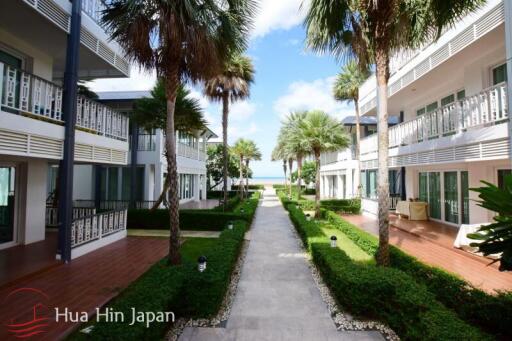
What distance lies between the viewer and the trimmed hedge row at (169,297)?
3.49m

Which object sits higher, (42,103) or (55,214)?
(42,103)

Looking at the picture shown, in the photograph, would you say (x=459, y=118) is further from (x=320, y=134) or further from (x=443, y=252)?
(x=320, y=134)

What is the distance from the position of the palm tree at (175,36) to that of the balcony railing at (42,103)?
215cm

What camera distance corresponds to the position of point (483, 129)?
7.61 meters

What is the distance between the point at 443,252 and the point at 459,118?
4.08 metres

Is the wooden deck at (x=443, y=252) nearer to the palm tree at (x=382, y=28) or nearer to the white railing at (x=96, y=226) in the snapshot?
the palm tree at (x=382, y=28)

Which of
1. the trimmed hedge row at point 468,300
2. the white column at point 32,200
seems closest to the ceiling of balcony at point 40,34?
the white column at point 32,200

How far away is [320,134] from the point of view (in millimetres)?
15898

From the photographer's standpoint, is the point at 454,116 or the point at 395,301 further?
the point at 454,116

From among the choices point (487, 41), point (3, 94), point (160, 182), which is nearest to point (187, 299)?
point (3, 94)

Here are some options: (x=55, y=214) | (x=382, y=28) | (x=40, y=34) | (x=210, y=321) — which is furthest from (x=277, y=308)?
(x=55, y=214)

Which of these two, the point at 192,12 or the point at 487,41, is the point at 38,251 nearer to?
the point at 192,12

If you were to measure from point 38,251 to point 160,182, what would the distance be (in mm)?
8997

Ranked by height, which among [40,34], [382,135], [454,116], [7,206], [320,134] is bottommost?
[7,206]
